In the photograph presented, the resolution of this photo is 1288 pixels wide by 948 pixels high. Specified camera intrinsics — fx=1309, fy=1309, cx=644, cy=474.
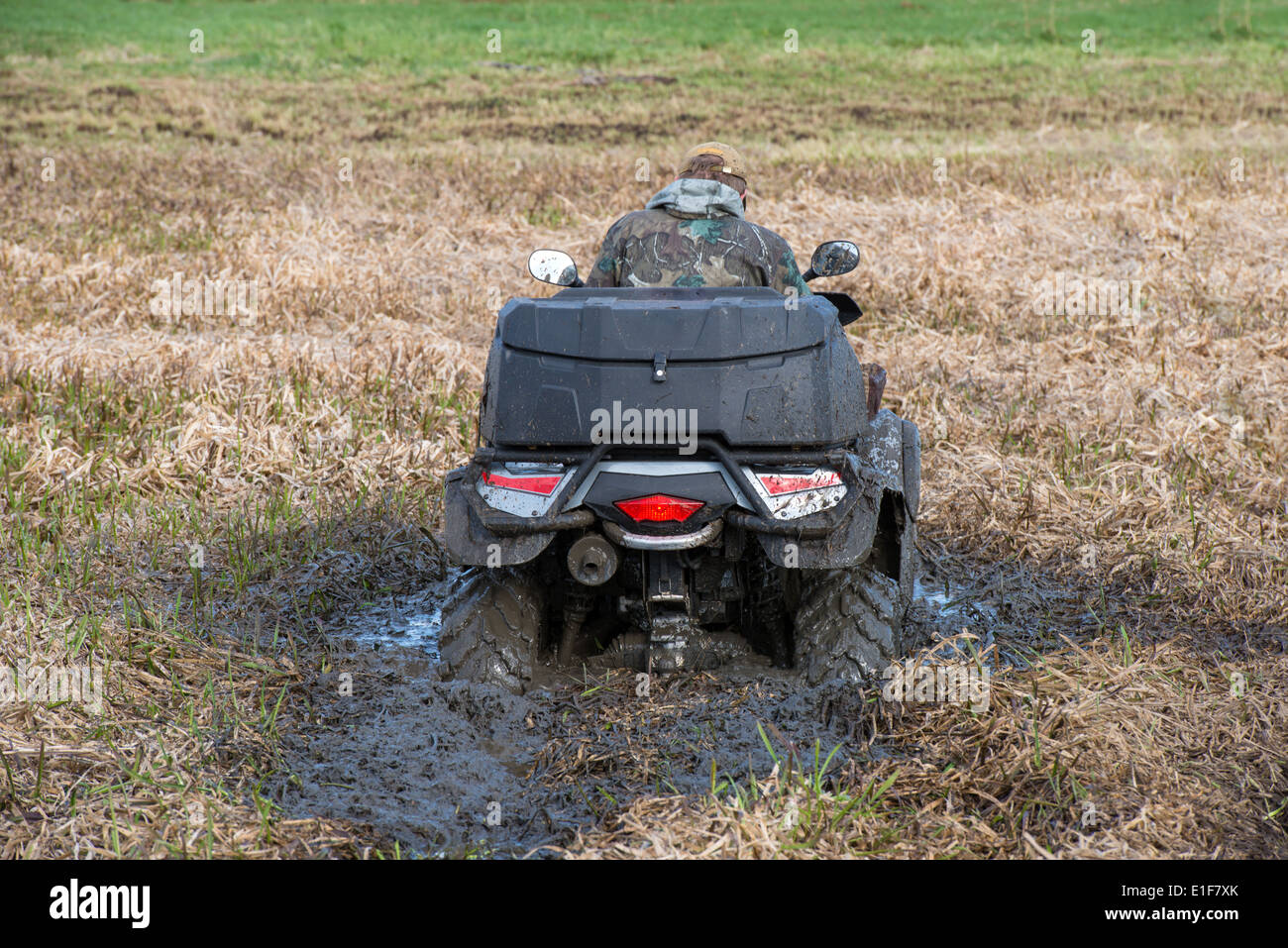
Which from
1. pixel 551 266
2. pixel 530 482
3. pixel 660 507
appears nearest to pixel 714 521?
pixel 660 507

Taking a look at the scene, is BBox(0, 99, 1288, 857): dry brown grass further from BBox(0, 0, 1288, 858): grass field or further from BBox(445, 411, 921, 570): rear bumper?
BBox(445, 411, 921, 570): rear bumper

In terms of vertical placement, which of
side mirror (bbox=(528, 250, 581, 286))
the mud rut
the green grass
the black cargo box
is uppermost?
the green grass

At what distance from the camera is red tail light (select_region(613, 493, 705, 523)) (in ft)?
13.0

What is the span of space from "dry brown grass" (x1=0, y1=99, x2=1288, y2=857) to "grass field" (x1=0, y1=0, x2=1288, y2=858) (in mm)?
22

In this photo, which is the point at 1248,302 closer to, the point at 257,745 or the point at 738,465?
the point at 738,465

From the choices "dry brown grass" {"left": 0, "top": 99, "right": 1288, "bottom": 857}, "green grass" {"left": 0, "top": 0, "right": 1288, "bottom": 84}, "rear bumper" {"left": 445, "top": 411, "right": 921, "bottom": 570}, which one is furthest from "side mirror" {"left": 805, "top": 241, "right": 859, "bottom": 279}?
"green grass" {"left": 0, "top": 0, "right": 1288, "bottom": 84}

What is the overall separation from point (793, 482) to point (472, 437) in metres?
3.54

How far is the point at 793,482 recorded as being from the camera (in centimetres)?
400

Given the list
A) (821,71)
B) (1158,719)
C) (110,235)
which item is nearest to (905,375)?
(1158,719)

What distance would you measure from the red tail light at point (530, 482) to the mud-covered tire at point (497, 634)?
458 millimetres

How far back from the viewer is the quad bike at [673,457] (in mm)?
3965

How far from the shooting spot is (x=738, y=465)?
157 inches

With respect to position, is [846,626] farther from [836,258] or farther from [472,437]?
[472,437]

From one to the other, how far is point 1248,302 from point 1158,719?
6887 mm
